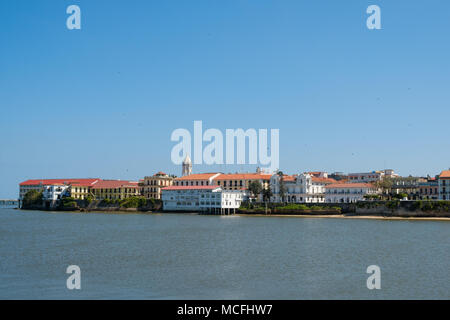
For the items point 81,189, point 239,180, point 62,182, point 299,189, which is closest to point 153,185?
point 81,189

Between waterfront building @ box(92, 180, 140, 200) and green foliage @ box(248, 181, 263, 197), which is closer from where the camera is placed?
green foliage @ box(248, 181, 263, 197)

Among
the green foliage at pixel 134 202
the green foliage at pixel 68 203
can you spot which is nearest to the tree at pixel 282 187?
the green foliage at pixel 134 202

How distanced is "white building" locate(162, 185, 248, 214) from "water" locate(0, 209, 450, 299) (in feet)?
181

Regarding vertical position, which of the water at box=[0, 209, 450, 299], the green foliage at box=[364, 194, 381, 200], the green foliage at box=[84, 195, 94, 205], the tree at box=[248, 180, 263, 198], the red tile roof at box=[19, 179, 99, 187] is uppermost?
the red tile roof at box=[19, 179, 99, 187]

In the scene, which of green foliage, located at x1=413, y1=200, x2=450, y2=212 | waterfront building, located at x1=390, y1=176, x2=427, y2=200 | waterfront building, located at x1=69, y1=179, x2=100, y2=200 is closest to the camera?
green foliage, located at x1=413, y1=200, x2=450, y2=212

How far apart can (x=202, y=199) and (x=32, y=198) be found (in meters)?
57.3

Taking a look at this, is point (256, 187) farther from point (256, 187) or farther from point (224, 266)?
point (224, 266)

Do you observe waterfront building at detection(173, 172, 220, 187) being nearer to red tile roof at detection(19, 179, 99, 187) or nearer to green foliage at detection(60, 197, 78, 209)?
green foliage at detection(60, 197, 78, 209)

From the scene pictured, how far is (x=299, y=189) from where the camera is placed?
112 m

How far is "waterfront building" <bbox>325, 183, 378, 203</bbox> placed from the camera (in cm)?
10788

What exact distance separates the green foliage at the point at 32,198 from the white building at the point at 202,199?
4392cm

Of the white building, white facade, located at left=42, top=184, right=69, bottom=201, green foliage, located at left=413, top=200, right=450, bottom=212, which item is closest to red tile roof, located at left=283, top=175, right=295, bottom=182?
the white building
